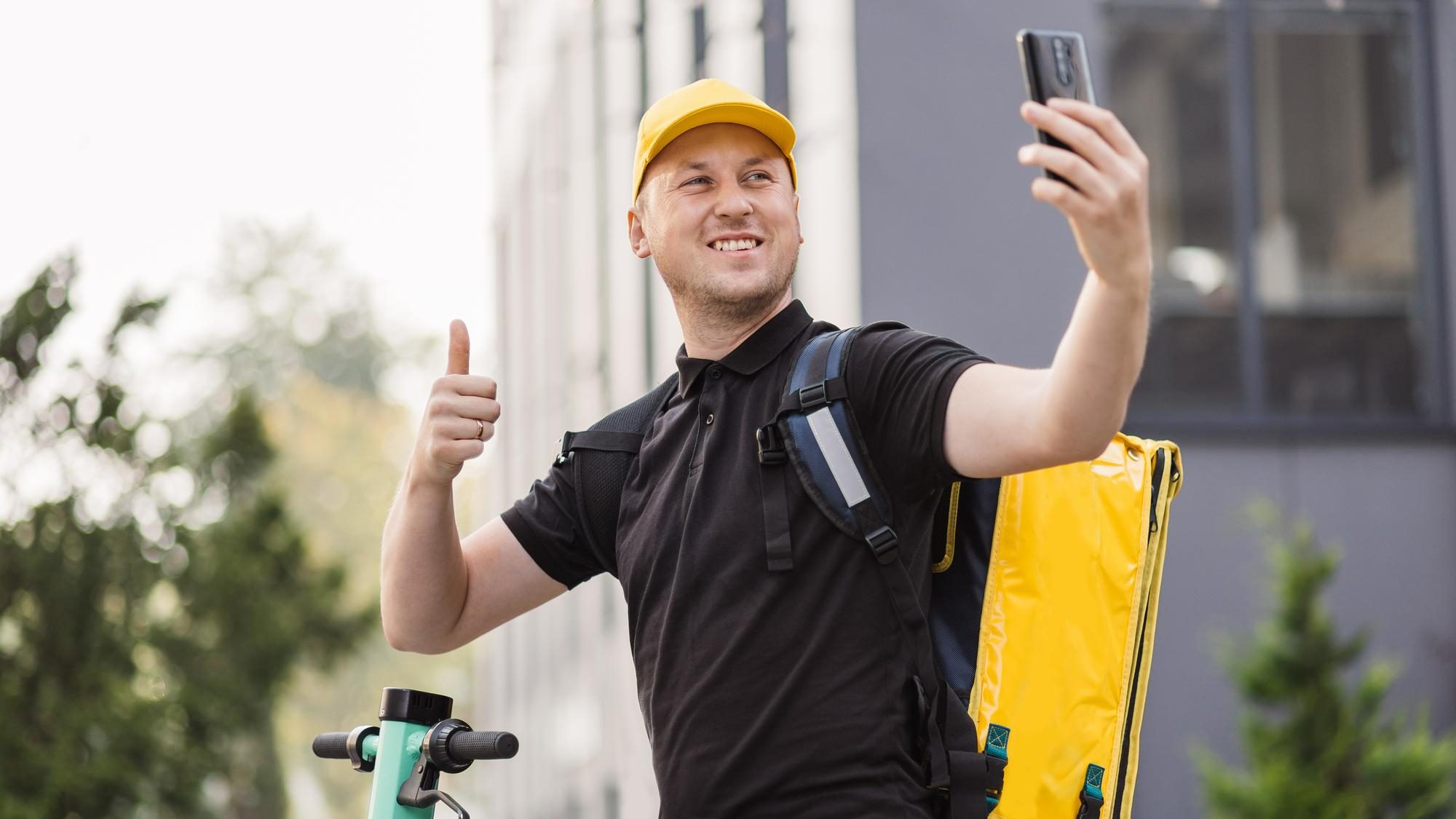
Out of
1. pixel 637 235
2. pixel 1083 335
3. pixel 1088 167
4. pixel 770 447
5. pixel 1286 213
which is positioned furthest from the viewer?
pixel 1286 213

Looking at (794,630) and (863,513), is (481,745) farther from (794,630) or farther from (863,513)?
(863,513)

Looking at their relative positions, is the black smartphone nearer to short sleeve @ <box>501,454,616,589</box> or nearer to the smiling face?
the smiling face

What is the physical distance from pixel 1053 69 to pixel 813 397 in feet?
2.14

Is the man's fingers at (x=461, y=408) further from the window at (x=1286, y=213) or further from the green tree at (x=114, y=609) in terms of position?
the green tree at (x=114, y=609)

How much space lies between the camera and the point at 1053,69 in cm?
178

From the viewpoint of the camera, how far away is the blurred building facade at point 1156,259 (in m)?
5.11

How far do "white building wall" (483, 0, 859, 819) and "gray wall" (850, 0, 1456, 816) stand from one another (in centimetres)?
18

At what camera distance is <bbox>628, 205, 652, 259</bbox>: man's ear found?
279cm

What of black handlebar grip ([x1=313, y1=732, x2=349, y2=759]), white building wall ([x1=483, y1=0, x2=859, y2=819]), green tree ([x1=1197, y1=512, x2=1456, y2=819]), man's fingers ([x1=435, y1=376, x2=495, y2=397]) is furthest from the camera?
green tree ([x1=1197, y1=512, x2=1456, y2=819])

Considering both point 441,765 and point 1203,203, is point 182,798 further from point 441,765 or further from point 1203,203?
point 1203,203

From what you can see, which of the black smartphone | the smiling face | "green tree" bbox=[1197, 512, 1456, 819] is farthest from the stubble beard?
"green tree" bbox=[1197, 512, 1456, 819]

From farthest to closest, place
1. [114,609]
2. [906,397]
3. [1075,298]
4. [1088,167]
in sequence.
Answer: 1. [114,609]
2. [1075,298]
3. [906,397]
4. [1088,167]

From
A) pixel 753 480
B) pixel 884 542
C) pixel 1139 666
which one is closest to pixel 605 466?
pixel 753 480

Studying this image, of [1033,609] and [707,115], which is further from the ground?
[707,115]
